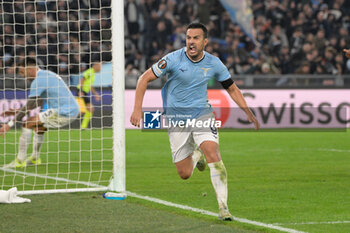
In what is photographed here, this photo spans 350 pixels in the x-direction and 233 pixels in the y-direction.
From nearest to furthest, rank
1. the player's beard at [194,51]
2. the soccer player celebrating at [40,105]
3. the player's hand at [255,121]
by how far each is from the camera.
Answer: the player's beard at [194,51], the player's hand at [255,121], the soccer player celebrating at [40,105]

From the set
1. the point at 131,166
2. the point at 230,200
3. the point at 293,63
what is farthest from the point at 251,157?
the point at 293,63

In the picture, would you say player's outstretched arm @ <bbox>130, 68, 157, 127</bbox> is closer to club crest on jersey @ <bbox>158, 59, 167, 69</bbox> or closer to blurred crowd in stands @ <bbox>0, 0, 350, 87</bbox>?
club crest on jersey @ <bbox>158, 59, 167, 69</bbox>

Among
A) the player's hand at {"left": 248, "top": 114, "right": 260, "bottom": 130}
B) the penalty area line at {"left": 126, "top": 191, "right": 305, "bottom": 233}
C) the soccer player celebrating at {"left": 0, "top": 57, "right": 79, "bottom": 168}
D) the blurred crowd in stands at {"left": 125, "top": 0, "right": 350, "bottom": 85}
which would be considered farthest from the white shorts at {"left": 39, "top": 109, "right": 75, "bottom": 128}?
the blurred crowd in stands at {"left": 125, "top": 0, "right": 350, "bottom": 85}

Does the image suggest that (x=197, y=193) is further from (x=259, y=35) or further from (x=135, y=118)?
(x=259, y=35)

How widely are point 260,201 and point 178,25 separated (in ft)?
53.7

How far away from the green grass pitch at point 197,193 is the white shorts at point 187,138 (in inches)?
23.9

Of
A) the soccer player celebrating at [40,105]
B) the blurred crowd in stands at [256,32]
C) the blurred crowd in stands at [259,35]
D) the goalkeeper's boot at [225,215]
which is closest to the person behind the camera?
the goalkeeper's boot at [225,215]

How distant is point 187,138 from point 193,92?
496 millimetres

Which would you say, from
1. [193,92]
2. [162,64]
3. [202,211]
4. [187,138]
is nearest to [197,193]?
[202,211]

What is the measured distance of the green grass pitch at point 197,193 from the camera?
6.80 meters

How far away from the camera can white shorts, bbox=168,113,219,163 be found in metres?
7.17

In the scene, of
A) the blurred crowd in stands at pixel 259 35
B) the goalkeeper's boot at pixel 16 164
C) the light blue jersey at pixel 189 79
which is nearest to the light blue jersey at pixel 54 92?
the goalkeeper's boot at pixel 16 164

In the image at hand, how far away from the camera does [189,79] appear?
7.37 m

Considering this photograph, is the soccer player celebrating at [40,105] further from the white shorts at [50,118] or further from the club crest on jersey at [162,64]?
the club crest on jersey at [162,64]
